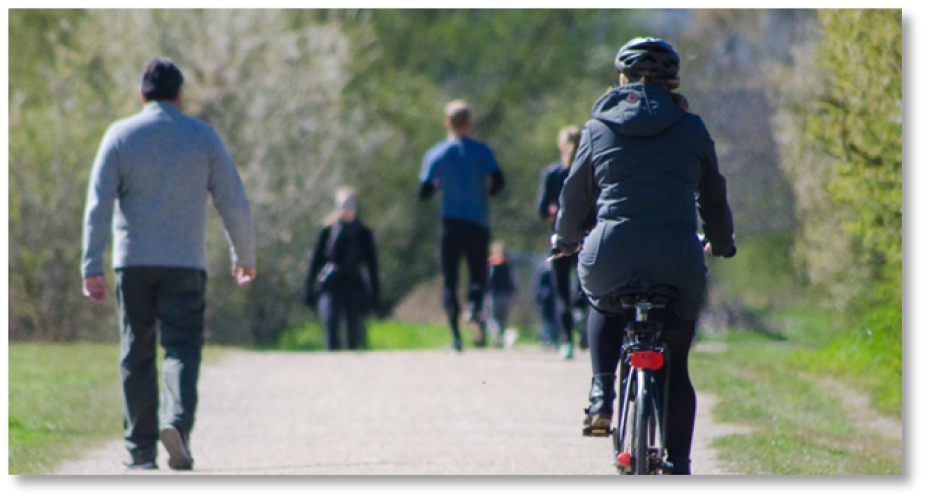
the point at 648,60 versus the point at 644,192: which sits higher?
the point at 648,60

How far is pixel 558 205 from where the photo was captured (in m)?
9.13

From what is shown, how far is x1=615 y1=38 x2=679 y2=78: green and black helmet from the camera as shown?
4.60 meters

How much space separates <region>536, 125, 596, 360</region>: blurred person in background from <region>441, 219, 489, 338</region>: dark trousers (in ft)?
2.16

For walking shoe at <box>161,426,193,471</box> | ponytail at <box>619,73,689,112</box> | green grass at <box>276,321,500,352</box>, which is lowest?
green grass at <box>276,321,500,352</box>

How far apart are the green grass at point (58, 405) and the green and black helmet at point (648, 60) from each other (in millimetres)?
3595

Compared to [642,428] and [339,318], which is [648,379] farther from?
[339,318]

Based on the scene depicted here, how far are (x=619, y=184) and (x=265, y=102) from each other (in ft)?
56.5

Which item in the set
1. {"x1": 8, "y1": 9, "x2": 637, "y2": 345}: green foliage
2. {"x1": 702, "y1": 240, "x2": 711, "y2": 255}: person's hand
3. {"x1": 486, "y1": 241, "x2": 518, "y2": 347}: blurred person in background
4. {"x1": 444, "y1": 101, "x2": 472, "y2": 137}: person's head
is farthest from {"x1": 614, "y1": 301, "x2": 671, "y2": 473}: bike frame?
{"x1": 486, "y1": 241, "x2": 518, "y2": 347}: blurred person in background

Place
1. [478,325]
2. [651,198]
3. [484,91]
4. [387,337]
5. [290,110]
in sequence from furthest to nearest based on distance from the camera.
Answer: [484,91] → [387,337] → [290,110] → [478,325] → [651,198]

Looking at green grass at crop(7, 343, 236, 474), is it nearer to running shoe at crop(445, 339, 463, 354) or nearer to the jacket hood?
running shoe at crop(445, 339, 463, 354)

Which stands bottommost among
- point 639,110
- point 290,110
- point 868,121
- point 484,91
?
point 639,110

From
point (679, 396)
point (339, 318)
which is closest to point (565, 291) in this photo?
point (339, 318)

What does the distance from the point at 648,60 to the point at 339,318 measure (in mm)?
9790
